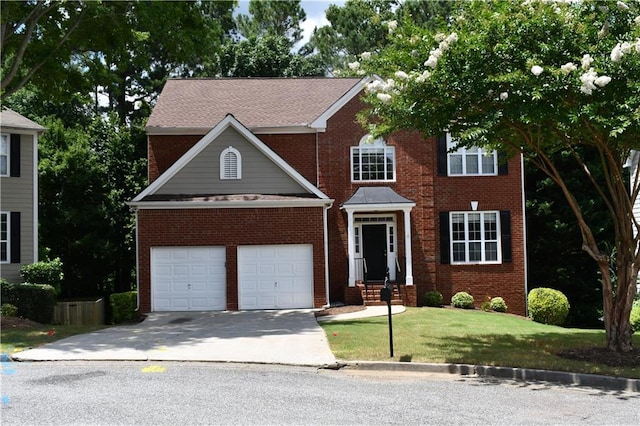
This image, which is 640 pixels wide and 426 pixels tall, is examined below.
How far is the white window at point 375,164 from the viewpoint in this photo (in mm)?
23609

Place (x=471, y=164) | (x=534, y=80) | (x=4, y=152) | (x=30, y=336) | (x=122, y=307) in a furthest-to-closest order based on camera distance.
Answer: (x=471, y=164)
(x=4, y=152)
(x=122, y=307)
(x=30, y=336)
(x=534, y=80)

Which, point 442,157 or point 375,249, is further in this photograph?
point 442,157

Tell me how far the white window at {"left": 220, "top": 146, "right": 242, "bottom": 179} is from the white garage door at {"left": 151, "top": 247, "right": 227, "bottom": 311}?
2490 millimetres

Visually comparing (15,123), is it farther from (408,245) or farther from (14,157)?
(408,245)

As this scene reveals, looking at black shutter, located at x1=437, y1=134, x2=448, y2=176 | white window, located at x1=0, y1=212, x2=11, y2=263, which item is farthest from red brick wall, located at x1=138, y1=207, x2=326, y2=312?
white window, located at x1=0, y1=212, x2=11, y2=263

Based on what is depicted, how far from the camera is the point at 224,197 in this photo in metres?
21.1

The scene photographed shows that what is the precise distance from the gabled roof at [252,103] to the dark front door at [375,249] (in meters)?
4.19

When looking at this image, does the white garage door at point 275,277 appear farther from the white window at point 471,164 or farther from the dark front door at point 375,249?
the white window at point 471,164

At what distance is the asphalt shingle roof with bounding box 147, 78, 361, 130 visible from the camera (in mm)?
23812

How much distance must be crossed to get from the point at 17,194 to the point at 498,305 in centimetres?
1729

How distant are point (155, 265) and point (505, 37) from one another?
13627mm

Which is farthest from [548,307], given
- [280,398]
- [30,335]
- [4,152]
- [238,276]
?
[4,152]

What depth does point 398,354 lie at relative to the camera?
12.0 meters

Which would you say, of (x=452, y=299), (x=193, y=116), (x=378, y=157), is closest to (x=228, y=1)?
(x=193, y=116)
